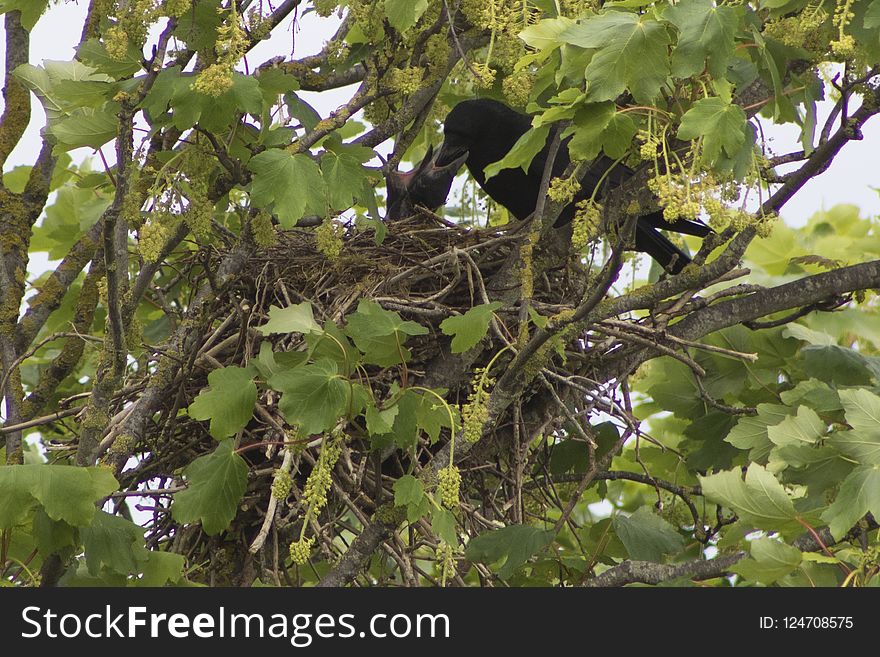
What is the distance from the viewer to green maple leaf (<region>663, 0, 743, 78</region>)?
243 centimetres

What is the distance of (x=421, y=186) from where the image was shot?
4.27 metres

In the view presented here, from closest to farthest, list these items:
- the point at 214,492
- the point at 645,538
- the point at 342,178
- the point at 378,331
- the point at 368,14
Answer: the point at 378,331 < the point at 214,492 < the point at 342,178 < the point at 368,14 < the point at 645,538

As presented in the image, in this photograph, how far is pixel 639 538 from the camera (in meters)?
3.36

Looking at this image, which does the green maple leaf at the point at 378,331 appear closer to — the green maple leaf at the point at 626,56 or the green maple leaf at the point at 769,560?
the green maple leaf at the point at 626,56

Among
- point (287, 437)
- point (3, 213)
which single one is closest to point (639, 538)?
point (287, 437)

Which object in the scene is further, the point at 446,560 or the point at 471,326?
the point at 471,326

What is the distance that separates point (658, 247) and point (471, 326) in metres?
1.50

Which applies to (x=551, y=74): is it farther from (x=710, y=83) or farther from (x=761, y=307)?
(x=761, y=307)

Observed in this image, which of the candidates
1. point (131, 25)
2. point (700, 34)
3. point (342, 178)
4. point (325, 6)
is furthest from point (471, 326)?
point (325, 6)

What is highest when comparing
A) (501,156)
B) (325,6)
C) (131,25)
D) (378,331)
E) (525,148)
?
(501,156)

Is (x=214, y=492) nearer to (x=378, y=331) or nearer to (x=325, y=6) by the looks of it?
(x=378, y=331)

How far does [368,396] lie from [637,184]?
0.93 m

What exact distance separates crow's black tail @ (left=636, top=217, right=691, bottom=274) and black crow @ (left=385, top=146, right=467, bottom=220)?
2.45 feet

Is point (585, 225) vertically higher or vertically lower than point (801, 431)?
higher
